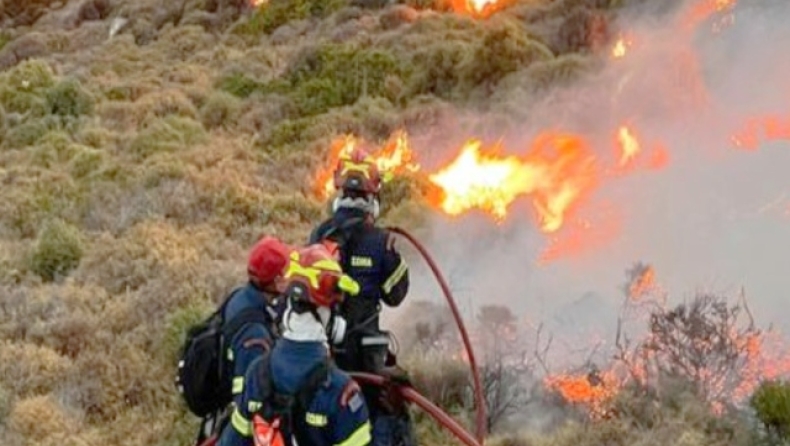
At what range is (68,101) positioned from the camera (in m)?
23.1

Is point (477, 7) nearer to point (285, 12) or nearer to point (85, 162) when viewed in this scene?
point (285, 12)

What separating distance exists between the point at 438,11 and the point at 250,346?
23.3m

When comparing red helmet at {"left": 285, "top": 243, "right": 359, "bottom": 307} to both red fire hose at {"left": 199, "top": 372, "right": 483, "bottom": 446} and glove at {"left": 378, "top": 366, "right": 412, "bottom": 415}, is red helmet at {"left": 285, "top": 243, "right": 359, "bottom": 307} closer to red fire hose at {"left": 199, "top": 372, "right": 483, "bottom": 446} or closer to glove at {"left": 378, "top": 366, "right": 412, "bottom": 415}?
red fire hose at {"left": 199, "top": 372, "right": 483, "bottom": 446}

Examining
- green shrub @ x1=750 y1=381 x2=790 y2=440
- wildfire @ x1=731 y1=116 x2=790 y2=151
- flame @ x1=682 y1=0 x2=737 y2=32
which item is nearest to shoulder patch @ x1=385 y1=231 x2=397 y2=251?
green shrub @ x1=750 y1=381 x2=790 y2=440

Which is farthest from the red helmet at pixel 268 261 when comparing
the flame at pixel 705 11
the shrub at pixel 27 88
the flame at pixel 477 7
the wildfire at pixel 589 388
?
the flame at pixel 477 7

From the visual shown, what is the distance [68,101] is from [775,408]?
17.5m

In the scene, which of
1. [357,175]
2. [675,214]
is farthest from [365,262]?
A: [675,214]

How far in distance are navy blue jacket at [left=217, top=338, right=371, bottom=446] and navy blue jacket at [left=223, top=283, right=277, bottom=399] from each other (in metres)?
0.62

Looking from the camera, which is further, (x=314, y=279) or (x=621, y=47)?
(x=621, y=47)

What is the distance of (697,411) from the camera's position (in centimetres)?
848

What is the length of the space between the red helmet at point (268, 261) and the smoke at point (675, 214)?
5.37m

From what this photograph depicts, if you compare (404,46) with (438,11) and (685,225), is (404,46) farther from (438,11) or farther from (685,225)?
(685,225)

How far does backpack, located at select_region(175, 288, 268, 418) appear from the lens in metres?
5.48

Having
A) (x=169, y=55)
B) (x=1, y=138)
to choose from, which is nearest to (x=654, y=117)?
(x=1, y=138)
